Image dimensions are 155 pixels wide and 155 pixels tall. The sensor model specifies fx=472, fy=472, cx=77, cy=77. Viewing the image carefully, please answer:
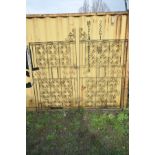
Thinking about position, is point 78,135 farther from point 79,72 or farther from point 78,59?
point 78,59

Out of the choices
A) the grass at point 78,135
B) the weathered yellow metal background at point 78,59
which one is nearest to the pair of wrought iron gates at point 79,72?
the weathered yellow metal background at point 78,59

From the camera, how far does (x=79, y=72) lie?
260 inches

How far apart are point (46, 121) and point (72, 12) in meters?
1.55

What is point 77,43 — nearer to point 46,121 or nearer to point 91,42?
point 91,42

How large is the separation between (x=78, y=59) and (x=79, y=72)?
0.60 feet

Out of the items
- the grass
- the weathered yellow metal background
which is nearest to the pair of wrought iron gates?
the weathered yellow metal background

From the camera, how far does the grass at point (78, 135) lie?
649 cm

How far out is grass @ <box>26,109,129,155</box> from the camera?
6.49 meters

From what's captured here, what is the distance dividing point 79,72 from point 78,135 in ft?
2.87

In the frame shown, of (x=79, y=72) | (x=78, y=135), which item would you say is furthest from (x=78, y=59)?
(x=78, y=135)

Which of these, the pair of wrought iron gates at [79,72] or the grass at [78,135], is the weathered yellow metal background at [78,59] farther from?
the grass at [78,135]

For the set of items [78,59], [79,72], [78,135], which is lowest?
[78,135]

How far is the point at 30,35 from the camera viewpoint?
21.4 ft

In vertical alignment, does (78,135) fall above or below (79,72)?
below
